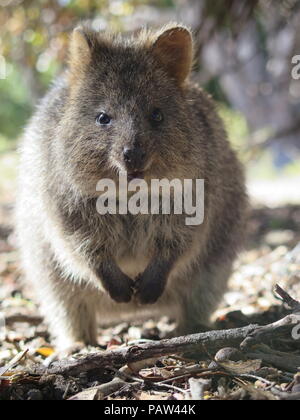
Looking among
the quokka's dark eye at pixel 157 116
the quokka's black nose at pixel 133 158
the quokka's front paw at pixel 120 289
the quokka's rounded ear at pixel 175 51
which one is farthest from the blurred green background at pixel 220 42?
the quokka's front paw at pixel 120 289

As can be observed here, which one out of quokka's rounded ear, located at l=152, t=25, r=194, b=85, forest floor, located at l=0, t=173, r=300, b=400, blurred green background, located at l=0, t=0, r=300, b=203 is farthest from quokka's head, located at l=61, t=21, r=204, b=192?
forest floor, located at l=0, t=173, r=300, b=400

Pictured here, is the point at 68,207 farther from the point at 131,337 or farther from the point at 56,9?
the point at 56,9

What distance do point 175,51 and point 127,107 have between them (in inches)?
34.2

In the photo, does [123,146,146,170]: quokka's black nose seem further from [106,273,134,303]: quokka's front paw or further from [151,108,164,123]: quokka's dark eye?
[106,273,134,303]: quokka's front paw

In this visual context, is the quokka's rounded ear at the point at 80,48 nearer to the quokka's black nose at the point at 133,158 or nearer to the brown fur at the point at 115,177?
the brown fur at the point at 115,177

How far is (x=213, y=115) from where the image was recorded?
5.49 metres

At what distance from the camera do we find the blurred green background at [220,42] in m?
7.76

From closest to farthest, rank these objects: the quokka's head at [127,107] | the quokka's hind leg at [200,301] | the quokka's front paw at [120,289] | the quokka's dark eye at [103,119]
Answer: the quokka's head at [127,107], the quokka's dark eye at [103,119], the quokka's front paw at [120,289], the quokka's hind leg at [200,301]

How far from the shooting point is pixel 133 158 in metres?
3.92

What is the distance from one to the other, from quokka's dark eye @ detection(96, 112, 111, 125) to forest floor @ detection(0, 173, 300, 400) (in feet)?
5.53

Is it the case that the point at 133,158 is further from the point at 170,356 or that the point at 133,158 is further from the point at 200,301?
the point at 200,301

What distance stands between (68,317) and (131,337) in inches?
23.1

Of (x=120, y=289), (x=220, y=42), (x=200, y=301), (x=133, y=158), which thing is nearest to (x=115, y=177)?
(x=133, y=158)

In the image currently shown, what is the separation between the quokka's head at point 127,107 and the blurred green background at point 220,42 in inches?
36.7
